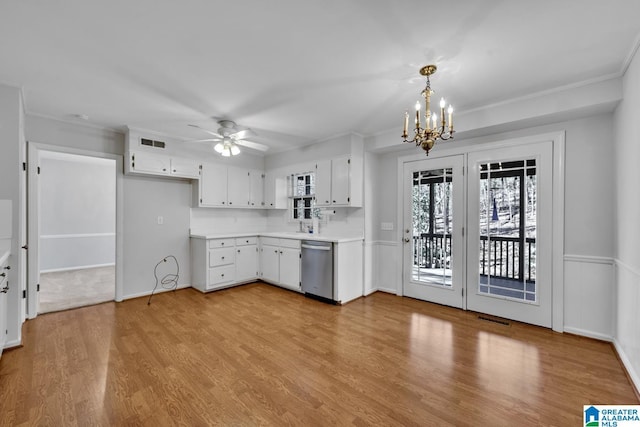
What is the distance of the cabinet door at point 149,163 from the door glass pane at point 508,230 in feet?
14.9

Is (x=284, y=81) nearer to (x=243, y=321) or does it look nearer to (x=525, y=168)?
(x=243, y=321)

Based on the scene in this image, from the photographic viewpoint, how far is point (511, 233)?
3.39m

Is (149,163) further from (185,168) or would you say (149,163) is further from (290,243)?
(290,243)

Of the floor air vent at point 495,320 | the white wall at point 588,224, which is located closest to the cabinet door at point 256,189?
the floor air vent at point 495,320

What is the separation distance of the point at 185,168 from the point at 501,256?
473cm

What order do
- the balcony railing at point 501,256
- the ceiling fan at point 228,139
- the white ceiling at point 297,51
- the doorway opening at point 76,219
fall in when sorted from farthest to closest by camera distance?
the doorway opening at point 76,219, the ceiling fan at point 228,139, the balcony railing at point 501,256, the white ceiling at point 297,51

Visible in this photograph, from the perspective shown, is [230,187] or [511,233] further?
[230,187]

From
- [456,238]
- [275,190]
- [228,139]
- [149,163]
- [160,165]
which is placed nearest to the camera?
[228,139]

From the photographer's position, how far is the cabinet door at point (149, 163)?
4.04m

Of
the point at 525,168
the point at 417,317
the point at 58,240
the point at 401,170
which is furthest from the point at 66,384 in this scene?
the point at 58,240

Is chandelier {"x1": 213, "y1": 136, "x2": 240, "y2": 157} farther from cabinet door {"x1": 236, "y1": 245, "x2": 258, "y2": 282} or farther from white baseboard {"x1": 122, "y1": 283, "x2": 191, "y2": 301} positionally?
white baseboard {"x1": 122, "y1": 283, "x2": 191, "y2": 301}

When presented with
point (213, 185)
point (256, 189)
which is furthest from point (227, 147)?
point (256, 189)

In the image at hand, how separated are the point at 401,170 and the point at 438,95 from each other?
1501 mm

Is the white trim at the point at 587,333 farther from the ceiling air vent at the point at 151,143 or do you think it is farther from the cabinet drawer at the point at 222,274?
the ceiling air vent at the point at 151,143
